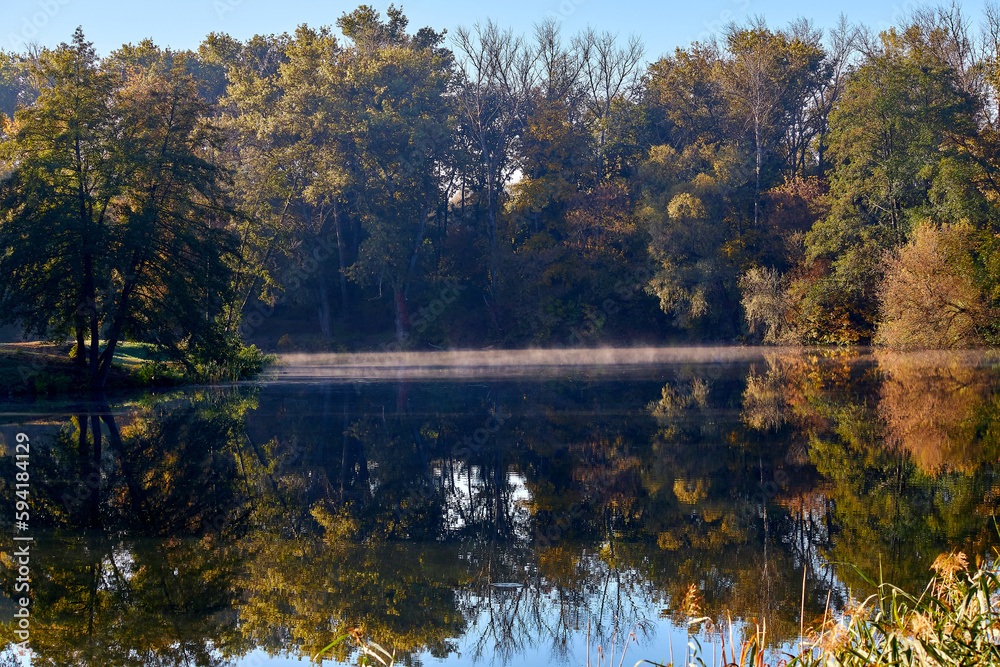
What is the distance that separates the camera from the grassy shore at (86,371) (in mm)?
23672

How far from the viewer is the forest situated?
4088 centimetres

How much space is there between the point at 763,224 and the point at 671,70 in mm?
12521

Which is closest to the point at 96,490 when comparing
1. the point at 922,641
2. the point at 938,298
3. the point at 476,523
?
the point at 476,523

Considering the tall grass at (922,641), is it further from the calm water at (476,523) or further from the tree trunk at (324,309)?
the tree trunk at (324,309)

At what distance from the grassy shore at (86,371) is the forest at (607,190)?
426 centimetres

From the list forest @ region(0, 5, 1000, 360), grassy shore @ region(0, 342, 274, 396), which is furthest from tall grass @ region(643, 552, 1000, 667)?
forest @ region(0, 5, 1000, 360)

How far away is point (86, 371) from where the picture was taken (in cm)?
2494

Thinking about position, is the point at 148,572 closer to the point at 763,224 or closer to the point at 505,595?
the point at 505,595

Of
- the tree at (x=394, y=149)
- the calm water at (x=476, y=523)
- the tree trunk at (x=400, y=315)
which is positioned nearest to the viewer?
the calm water at (x=476, y=523)

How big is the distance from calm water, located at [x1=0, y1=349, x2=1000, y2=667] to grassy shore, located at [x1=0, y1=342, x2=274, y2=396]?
657 centimetres

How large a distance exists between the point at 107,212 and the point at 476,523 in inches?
834

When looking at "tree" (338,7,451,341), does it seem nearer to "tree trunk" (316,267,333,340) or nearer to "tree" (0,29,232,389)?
"tree trunk" (316,267,333,340)

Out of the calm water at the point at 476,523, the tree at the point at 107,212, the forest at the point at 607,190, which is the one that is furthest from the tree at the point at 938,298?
the tree at the point at 107,212

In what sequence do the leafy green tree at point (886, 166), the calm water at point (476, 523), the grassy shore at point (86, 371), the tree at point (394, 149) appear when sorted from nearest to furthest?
the calm water at point (476, 523) → the grassy shore at point (86, 371) → the leafy green tree at point (886, 166) → the tree at point (394, 149)
